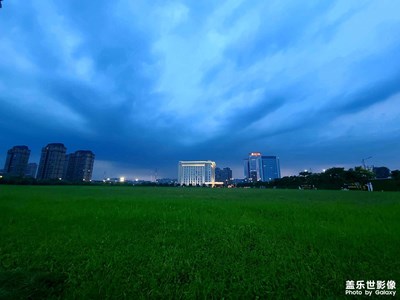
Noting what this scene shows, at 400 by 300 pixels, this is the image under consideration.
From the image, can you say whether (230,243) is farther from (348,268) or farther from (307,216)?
(307,216)

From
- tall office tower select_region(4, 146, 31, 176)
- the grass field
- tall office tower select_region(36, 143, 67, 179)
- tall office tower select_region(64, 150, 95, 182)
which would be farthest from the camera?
tall office tower select_region(64, 150, 95, 182)

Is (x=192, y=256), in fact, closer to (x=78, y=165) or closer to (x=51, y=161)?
(x=51, y=161)

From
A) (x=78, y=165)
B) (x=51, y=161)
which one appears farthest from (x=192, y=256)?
(x=78, y=165)

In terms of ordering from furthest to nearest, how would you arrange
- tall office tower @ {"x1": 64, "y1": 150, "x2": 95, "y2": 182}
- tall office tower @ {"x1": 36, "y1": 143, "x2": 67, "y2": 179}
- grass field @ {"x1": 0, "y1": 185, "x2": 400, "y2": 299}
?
tall office tower @ {"x1": 64, "y1": 150, "x2": 95, "y2": 182} < tall office tower @ {"x1": 36, "y1": 143, "x2": 67, "y2": 179} < grass field @ {"x1": 0, "y1": 185, "x2": 400, "y2": 299}

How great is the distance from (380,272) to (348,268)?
569 mm

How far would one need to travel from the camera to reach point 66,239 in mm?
6688

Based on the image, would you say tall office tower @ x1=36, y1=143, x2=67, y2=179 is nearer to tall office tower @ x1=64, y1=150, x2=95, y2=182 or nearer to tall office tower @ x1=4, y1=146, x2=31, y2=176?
tall office tower @ x1=4, y1=146, x2=31, y2=176

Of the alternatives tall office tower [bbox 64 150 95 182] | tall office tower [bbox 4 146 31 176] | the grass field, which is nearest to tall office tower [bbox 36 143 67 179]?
tall office tower [bbox 4 146 31 176]

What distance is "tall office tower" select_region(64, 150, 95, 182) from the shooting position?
153125 mm

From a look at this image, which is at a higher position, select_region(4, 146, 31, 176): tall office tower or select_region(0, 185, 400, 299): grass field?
select_region(4, 146, 31, 176): tall office tower

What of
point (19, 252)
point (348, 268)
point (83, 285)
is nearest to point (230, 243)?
point (348, 268)

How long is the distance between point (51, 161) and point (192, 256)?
531 feet

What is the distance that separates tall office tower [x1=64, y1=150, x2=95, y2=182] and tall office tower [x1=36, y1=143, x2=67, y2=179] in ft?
51.2

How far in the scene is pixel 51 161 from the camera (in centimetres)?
13550
